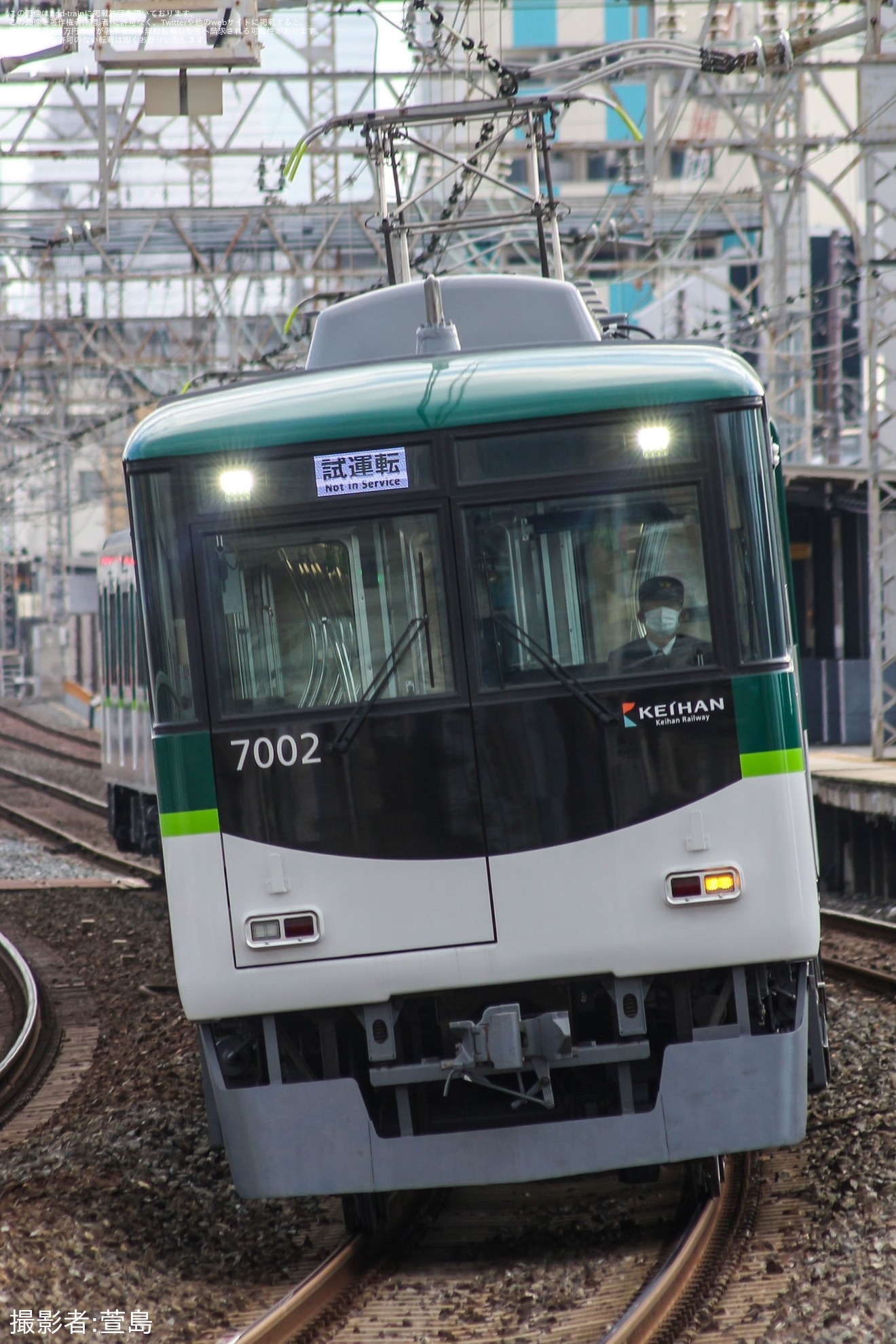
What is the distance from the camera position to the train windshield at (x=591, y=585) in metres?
5.62

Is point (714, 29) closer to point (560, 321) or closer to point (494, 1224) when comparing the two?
point (560, 321)

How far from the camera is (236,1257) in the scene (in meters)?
6.14

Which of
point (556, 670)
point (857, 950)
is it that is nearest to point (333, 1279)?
point (556, 670)

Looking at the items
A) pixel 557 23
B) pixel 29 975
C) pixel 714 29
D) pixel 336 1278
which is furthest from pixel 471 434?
pixel 557 23

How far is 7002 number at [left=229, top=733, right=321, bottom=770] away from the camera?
5.61m

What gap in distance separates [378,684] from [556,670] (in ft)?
1.95

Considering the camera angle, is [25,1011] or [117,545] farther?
[117,545]

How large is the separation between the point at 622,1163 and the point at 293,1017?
1206 millimetres

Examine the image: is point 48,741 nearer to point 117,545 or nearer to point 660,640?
point 117,545

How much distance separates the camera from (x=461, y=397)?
5.68 metres

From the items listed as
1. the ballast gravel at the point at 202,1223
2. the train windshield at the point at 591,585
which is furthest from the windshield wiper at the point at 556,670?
the ballast gravel at the point at 202,1223

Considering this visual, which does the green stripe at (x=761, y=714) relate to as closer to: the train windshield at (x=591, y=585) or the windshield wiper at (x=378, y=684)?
the train windshield at (x=591, y=585)

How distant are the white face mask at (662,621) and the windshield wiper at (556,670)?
302 millimetres

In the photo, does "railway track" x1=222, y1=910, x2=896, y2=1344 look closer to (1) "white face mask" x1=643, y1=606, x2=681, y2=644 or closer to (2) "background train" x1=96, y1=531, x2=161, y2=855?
(1) "white face mask" x1=643, y1=606, x2=681, y2=644
